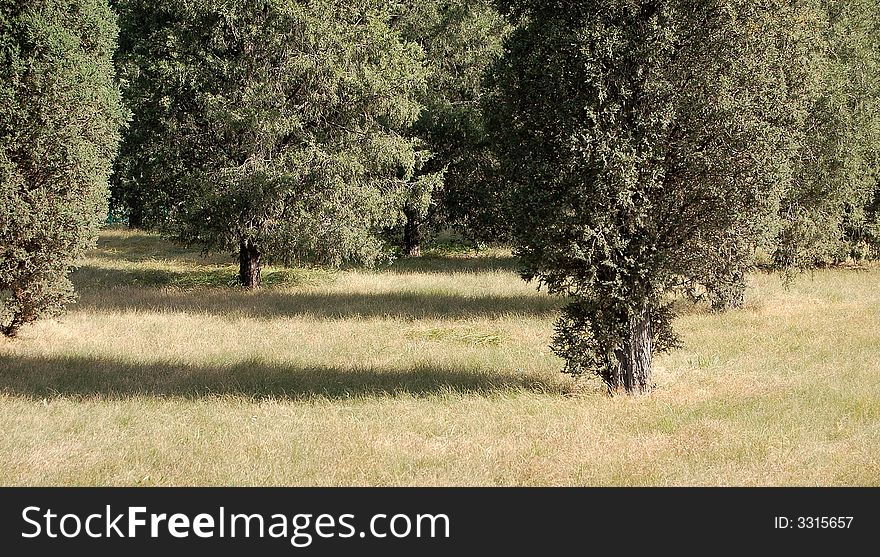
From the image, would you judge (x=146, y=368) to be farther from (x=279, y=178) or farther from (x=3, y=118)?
(x=279, y=178)

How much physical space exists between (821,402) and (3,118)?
12.5 m

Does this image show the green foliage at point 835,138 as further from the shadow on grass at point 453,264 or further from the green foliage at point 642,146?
the green foliage at point 642,146

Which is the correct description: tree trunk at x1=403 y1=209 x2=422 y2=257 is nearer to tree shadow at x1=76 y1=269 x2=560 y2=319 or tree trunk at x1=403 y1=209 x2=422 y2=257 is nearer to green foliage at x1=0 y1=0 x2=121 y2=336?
tree shadow at x1=76 y1=269 x2=560 y2=319

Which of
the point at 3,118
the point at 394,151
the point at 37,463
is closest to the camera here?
the point at 37,463

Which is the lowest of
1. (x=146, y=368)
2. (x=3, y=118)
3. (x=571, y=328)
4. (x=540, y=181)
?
(x=146, y=368)

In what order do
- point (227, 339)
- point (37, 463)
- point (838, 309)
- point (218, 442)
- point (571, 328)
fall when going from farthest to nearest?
point (838, 309)
point (227, 339)
point (571, 328)
point (218, 442)
point (37, 463)

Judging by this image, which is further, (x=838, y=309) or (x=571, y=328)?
(x=838, y=309)

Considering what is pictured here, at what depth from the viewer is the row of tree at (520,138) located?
36.1 ft

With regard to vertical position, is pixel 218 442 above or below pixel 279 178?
below

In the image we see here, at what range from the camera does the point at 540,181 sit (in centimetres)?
1131

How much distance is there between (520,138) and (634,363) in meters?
3.40

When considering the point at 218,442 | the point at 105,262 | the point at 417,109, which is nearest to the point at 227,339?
the point at 218,442

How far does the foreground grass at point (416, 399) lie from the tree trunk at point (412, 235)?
1189 cm

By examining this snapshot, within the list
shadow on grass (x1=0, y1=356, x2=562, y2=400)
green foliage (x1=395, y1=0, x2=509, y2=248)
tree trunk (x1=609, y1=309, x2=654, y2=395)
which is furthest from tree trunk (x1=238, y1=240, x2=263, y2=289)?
tree trunk (x1=609, y1=309, x2=654, y2=395)
